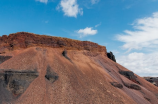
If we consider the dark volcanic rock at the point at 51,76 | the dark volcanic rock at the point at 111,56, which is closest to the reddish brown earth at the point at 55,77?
the dark volcanic rock at the point at 51,76

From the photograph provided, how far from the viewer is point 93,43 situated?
3828 cm

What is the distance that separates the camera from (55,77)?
71.2ft

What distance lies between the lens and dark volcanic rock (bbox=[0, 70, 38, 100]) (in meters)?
18.1

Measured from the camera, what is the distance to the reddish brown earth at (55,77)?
18.5m

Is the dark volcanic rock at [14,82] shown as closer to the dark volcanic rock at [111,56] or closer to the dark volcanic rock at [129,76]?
the dark volcanic rock at [129,76]

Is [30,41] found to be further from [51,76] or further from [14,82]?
[14,82]

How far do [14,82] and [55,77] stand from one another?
5.65 m

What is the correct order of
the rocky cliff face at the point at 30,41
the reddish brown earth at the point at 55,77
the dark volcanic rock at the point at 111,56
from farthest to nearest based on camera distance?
the dark volcanic rock at the point at 111,56
the rocky cliff face at the point at 30,41
the reddish brown earth at the point at 55,77

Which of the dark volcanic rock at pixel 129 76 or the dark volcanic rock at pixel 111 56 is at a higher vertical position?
the dark volcanic rock at pixel 111 56

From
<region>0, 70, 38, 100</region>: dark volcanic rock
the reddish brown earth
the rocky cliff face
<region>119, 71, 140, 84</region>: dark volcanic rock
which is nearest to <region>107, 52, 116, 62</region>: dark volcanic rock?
the reddish brown earth

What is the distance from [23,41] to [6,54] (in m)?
4.61

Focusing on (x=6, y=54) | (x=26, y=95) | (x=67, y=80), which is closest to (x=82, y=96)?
(x=67, y=80)

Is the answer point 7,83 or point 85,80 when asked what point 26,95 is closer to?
point 7,83

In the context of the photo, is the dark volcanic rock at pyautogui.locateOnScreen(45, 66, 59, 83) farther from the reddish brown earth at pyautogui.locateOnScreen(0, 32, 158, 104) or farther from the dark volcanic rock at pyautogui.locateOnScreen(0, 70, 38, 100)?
the dark volcanic rock at pyautogui.locateOnScreen(0, 70, 38, 100)
